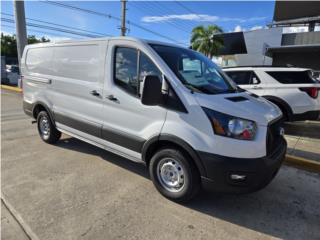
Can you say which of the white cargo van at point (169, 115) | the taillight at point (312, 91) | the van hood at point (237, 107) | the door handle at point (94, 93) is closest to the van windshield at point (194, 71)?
the white cargo van at point (169, 115)

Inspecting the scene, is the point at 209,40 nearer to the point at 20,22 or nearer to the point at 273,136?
the point at 20,22

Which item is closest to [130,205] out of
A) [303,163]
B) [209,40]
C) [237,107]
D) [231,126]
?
[231,126]

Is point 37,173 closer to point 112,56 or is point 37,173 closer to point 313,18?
point 112,56

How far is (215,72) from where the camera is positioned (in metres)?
3.85

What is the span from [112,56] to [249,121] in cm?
217

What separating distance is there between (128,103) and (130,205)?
1.34m

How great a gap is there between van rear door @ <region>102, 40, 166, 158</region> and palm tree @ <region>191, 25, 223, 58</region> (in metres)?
20.1

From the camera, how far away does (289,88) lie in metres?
6.33

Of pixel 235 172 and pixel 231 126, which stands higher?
pixel 231 126

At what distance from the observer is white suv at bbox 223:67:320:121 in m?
6.09

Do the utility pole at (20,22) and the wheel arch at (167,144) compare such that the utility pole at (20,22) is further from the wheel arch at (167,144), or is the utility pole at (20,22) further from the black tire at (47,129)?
the wheel arch at (167,144)

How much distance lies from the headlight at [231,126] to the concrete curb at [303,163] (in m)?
2.38

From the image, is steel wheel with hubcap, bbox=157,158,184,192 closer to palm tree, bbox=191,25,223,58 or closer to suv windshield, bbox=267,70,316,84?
suv windshield, bbox=267,70,316,84

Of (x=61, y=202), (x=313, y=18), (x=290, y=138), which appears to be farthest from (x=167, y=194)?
(x=313, y=18)
